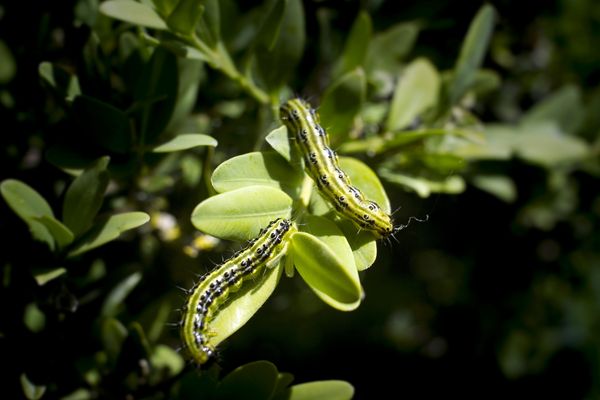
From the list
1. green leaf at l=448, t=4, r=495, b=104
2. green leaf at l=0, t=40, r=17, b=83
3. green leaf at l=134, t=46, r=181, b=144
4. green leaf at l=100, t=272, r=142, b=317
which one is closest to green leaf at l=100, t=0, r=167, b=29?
green leaf at l=134, t=46, r=181, b=144

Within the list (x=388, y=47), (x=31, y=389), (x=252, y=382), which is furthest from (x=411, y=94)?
(x=31, y=389)

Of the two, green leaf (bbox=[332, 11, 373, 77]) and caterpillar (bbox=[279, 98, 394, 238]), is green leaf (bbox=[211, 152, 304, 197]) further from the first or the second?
green leaf (bbox=[332, 11, 373, 77])

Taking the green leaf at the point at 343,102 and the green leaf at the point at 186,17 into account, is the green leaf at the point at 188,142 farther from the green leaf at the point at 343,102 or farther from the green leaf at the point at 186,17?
the green leaf at the point at 343,102

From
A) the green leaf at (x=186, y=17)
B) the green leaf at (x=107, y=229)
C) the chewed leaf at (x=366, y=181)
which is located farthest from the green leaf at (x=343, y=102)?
the green leaf at (x=107, y=229)

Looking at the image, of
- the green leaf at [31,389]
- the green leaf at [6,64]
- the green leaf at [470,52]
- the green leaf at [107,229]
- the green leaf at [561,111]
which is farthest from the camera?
the green leaf at [561,111]

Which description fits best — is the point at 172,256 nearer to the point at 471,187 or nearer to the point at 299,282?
the point at 299,282

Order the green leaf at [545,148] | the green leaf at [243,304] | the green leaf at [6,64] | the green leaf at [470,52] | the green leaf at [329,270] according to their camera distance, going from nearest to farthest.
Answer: the green leaf at [329,270] < the green leaf at [243,304] < the green leaf at [6,64] < the green leaf at [470,52] < the green leaf at [545,148]

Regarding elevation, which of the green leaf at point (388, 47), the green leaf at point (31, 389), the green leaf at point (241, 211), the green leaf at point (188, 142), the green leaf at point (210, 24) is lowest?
the green leaf at point (31, 389)
